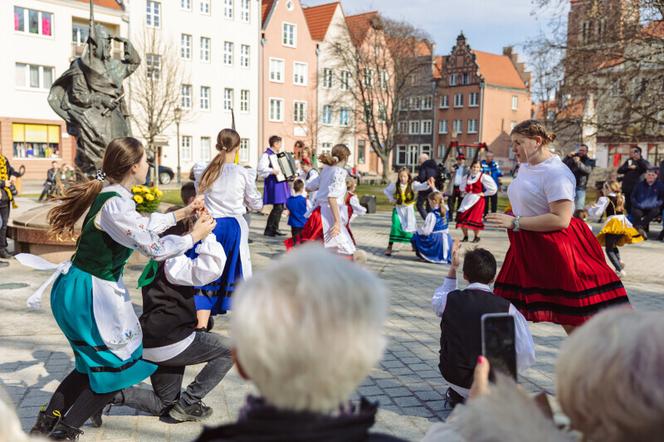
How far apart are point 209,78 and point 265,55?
6.06 m

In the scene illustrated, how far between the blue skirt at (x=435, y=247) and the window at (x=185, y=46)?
38610 millimetres

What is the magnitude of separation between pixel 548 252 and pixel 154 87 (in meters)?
34.1

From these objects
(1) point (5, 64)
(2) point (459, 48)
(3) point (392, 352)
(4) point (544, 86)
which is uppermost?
(2) point (459, 48)

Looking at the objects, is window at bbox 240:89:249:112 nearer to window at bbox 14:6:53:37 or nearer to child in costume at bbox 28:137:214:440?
window at bbox 14:6:53:37

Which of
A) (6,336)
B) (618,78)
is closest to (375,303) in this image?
(6,336)

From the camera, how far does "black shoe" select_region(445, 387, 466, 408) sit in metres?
4.22

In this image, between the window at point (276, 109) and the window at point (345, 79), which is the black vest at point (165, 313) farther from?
the window at point (276, 109)

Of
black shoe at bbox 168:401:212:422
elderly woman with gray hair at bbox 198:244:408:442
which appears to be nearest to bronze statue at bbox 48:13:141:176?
black shoe at bbox 168:401:212:422

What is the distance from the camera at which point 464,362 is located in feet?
13.1

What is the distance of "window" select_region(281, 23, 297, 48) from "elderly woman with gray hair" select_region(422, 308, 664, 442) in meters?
53.2

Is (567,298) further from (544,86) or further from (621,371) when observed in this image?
(544,86)

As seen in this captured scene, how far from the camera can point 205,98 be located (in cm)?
4750

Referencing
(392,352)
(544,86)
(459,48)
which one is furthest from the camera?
(459,48)

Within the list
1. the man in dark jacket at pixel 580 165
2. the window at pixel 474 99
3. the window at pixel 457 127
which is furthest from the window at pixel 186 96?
the man in dark jacket at pixel 580 165
